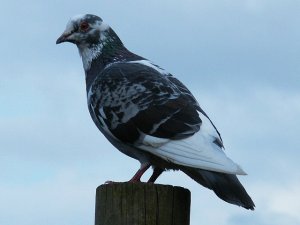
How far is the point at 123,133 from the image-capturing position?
6746 mm

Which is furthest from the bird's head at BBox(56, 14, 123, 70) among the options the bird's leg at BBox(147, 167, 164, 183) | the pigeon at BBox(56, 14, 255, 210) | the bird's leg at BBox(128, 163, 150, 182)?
the bird's leg at BBox(128, 163, 150, 182)

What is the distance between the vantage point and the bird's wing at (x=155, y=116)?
6270 millimetres

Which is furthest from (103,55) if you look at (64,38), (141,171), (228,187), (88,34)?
(228,187)

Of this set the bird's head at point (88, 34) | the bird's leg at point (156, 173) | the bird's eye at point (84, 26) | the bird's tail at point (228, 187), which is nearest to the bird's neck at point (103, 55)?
the bird's head at point (88, 34)

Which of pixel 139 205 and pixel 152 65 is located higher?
pixel 152 65

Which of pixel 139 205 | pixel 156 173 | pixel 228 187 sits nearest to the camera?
pixel 139 205

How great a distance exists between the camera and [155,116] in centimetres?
666

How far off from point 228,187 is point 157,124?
3.32 ft

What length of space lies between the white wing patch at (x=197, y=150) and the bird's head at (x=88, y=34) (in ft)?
5.79

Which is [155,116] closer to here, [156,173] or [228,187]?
[156,173]

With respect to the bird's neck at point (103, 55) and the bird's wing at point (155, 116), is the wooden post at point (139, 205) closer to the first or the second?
the bird's wing at point (155, 116)

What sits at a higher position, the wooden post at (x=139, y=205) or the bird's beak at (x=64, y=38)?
the bird's beak at (x=64, y=38)

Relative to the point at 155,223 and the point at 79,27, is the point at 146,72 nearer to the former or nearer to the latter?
the point at 79,27

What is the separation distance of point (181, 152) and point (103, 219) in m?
1.34
